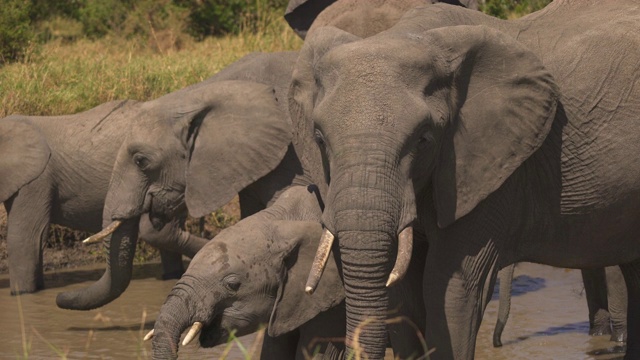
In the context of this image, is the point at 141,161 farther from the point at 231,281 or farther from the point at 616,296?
the point at 616,296

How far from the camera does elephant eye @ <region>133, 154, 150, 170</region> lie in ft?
25.7

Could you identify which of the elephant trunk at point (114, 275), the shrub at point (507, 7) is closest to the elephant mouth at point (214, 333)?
the elephant trunk at point (114, 275)

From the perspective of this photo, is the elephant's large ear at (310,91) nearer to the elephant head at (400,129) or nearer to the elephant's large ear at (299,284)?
the elephant head at (400,129)

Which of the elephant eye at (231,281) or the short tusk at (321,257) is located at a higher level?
→ the short tusk at (321,257)

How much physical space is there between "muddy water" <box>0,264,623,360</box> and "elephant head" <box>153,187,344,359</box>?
1.14 meters

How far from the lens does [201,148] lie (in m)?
7.82

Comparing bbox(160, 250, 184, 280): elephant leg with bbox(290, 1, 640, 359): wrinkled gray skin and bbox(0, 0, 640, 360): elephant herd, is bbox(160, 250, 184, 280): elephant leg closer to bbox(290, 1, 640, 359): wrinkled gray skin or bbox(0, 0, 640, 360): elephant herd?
bbox(0, 0, 640, 360): elephant herd

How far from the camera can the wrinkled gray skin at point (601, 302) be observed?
7637 millimetres

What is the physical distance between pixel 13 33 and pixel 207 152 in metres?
7.71

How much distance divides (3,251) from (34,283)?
106cm

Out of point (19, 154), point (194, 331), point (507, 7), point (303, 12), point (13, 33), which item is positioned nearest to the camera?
point (194, 331)

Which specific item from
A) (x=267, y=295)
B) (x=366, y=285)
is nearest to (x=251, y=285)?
(x=267, y=295)

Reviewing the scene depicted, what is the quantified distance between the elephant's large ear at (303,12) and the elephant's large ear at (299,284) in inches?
168

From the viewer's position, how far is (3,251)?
10977 mm
